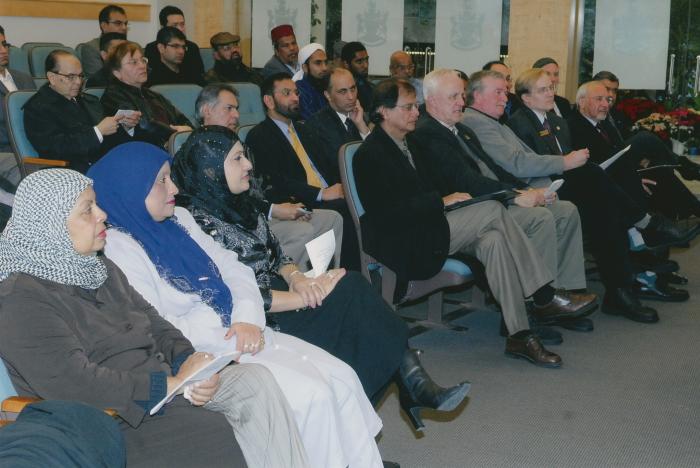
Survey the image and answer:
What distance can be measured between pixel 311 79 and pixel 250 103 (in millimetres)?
816

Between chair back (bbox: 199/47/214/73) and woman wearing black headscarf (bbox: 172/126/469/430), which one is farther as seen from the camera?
chair back (bbox: 199/47/214/73)

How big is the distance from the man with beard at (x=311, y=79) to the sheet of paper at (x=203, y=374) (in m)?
4.47

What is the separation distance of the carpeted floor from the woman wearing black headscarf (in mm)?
349

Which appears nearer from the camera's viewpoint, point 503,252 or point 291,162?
point 503,252

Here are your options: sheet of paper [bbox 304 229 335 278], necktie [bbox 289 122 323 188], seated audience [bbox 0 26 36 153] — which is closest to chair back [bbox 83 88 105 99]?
seated audience [bbox 0 26 36 153]

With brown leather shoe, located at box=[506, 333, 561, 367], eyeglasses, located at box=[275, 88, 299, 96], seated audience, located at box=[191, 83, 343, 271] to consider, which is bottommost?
brown leather shoe, located at box=[506, 333, 561, 367]

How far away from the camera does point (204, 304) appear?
2.58m

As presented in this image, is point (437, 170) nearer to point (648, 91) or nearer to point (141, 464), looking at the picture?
point (141, 464)

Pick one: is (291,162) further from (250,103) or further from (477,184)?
(250,103)

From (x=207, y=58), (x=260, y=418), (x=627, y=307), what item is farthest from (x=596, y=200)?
(x=207, y=58)

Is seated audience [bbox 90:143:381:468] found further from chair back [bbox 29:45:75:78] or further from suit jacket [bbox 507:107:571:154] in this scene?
chair back [bbox 29:45:75:78]

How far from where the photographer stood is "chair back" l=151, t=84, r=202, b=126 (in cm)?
584

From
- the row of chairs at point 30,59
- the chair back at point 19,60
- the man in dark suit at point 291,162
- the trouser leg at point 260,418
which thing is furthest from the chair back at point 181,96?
the trouser leg at point 260,418

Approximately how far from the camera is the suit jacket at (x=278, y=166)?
4.69m
